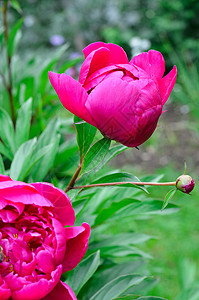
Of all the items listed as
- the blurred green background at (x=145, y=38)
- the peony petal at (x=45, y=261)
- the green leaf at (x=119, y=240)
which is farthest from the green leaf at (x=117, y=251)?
the blurred green background at (x=145, y=38)

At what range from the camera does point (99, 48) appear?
→ 472mm

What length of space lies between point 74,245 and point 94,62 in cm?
21

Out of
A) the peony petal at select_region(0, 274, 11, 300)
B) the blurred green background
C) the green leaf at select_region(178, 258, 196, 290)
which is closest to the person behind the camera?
the peony petal at select_region(0, 274, 11, 300)

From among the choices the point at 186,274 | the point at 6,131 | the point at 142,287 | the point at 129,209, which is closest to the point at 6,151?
the point at 6,131

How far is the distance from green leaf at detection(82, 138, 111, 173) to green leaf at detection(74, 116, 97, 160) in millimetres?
19

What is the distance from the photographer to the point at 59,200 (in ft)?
1.46

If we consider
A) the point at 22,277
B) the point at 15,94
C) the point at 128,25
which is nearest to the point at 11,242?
the point at 22,277

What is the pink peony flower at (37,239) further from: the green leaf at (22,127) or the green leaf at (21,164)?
the green leaf at (22,127)

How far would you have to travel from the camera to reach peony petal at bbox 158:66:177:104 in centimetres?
47

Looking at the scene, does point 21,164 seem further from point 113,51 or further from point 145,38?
point 145,38

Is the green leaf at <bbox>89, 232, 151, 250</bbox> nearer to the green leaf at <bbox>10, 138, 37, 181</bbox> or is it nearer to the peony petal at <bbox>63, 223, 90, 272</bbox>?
the green leaf at <bbox>10, 138, 37, 181</bbox>

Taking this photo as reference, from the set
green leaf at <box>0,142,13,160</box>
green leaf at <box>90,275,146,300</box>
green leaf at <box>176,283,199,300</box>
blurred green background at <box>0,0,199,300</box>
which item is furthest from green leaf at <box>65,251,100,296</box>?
blurred green background at <box>0,0,199,300</box>

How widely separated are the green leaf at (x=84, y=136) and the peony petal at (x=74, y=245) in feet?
0.32

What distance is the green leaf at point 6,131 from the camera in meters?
0.74
